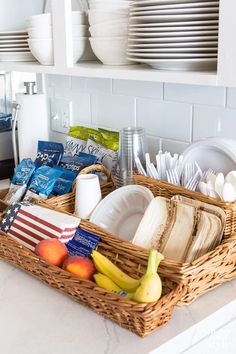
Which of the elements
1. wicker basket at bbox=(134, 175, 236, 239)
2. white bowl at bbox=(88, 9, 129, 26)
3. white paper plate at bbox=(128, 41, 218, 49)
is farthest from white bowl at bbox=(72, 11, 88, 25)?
wicker basket at bbox=(134, 175, 236, 239)

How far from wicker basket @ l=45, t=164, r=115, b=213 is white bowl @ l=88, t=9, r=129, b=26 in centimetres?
37

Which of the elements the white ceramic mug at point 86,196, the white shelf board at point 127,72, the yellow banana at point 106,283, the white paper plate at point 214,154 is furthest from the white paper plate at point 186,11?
the yellow banana at point 106,283

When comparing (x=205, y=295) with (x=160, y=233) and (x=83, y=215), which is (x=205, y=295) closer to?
(x=160, y=233)

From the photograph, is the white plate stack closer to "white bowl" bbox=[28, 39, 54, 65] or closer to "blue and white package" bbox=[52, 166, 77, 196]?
"white bowl" bbox=[28, 39, 54, 65]

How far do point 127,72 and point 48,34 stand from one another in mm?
313

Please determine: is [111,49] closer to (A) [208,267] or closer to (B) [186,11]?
(B) [186,11]

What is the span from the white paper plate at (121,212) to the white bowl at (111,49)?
0.31 m

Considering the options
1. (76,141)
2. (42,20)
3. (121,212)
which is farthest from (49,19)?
(121,212)

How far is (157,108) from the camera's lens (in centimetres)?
144

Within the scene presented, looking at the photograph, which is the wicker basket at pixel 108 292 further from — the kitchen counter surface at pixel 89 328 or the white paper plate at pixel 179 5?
the white paper plate at pixel 179 5

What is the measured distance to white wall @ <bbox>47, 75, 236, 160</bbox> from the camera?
4.22ft

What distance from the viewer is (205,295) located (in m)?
0.98

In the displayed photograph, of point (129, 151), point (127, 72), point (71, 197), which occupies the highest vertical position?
point (127, 72)

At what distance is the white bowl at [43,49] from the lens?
1.31 metres
